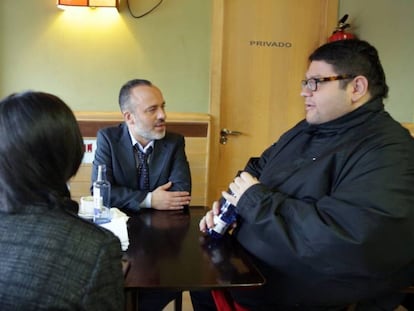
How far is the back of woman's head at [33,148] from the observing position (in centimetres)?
88

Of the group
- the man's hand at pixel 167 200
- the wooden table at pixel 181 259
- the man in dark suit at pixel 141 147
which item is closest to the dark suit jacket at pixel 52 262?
the wooden table at pixel 181 259

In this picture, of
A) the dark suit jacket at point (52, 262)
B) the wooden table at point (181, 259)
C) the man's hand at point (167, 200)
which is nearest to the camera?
the dark suit jacket at point (52, 262)

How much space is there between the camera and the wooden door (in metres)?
3.14

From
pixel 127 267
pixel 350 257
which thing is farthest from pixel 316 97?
pixel 127 267

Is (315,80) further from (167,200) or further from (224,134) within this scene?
(224,134)

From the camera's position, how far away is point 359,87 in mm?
1506

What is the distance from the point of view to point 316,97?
1.57 m

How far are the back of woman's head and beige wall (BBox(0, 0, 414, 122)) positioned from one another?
2.16m

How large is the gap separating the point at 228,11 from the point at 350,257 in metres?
2.35

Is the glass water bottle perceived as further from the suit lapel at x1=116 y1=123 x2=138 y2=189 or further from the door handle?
the door handle

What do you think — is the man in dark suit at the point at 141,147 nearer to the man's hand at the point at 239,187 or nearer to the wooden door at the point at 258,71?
the man's hand at the point at 239,187

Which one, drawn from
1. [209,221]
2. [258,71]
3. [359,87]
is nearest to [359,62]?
[359,87]

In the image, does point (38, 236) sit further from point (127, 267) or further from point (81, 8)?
point (81, 8)

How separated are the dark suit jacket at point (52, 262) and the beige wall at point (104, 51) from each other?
7.35 ft
